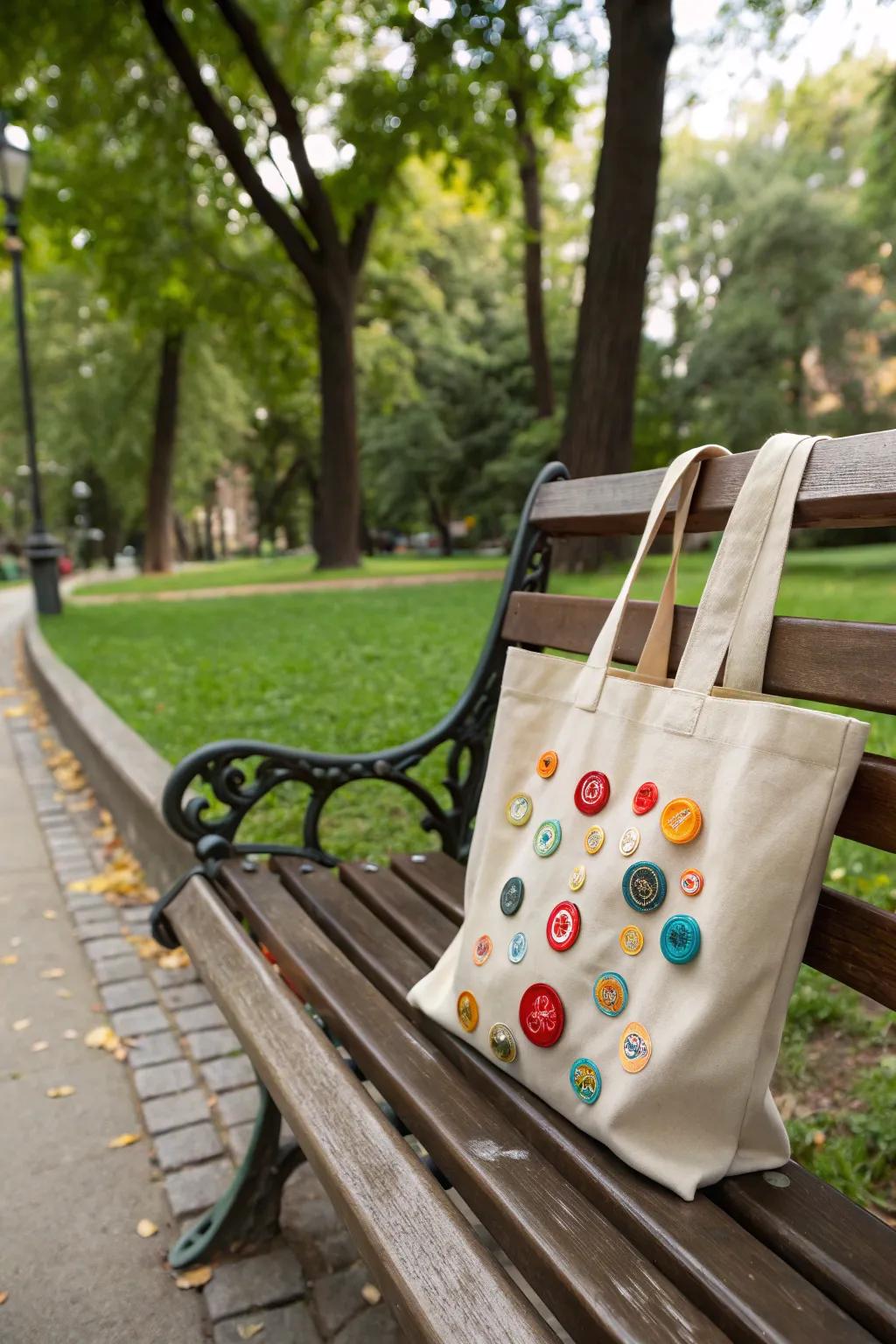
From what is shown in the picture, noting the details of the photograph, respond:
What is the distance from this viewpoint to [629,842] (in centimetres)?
130

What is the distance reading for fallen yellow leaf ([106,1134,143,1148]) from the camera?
2.38 meters

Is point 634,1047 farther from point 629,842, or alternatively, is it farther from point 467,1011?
point 467,1011

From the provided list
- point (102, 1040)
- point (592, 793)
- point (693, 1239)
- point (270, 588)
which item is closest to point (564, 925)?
point (592, 793)

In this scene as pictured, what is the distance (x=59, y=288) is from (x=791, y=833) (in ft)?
84.0

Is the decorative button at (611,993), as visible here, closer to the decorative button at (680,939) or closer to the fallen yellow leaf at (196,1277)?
the decorative button at (680,939)

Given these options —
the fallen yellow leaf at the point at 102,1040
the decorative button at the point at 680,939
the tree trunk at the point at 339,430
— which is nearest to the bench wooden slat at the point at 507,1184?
the decorative button at the point at 680,939

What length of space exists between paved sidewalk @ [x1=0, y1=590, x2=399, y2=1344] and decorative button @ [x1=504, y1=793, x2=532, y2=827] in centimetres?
99

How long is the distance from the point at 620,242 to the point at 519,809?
902cm

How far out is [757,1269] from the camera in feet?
3.59

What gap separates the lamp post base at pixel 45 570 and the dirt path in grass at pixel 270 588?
4.99ft

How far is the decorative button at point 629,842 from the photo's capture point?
129 centimetres

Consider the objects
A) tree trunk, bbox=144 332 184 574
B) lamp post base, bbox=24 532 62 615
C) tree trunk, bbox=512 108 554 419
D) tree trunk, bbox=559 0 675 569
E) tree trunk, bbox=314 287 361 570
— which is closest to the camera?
tree trunk, bbox=559 0 675 569

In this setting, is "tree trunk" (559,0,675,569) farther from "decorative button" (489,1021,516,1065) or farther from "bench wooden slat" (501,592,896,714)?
"decorative button" (489,1021,516,1065)

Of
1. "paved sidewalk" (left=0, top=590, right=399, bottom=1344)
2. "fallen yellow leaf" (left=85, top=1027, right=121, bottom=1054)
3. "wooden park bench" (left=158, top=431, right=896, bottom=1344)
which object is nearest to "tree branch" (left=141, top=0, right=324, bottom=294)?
"paved sidewalk" (left=0, top=590, right=399, bottom=1344)
